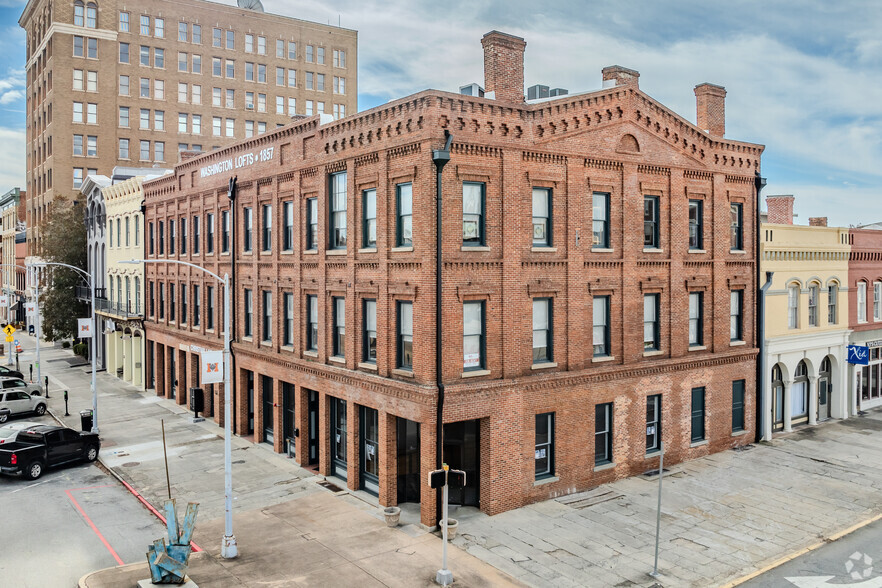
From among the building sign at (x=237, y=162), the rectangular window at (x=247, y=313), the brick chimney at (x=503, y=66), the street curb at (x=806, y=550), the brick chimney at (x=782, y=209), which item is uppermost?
the brick chimney at (x=503, y=66)

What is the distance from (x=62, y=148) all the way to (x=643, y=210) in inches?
2462

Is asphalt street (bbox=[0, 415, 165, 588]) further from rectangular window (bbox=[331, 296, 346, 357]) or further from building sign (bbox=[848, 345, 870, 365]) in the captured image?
building sign (bbox=[848, 345, 870, 365])

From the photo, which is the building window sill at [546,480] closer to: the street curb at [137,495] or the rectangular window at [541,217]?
the rectangular window at [541,217]

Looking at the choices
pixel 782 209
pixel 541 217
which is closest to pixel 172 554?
pixel 541 217

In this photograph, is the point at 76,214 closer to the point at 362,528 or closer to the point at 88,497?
the point at 88,497

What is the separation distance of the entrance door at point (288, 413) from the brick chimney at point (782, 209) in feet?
92.0

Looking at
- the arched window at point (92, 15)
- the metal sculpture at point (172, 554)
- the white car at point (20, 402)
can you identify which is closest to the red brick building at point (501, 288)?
the metal sculpture at point (172, 554)

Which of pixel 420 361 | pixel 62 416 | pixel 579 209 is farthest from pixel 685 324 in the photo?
pixel 62 416

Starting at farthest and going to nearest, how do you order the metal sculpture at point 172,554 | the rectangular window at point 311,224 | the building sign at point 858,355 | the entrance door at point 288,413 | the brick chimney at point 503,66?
the building sign at point 858,355, the entrance door at point 288,413, the rectangular window at point 311,224, the brick chimney at point 503,66, the metal sculpture at point 172,554

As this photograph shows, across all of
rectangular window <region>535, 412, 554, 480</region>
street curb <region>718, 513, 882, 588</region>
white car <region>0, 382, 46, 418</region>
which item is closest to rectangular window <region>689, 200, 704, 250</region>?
rectangular window <region>535, 412, 554, 480</region>

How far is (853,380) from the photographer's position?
3603 centimetres

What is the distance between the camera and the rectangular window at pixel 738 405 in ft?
97.3

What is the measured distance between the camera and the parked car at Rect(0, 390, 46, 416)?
35469mm

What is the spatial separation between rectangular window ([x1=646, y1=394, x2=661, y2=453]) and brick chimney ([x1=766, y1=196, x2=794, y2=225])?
18.1m
